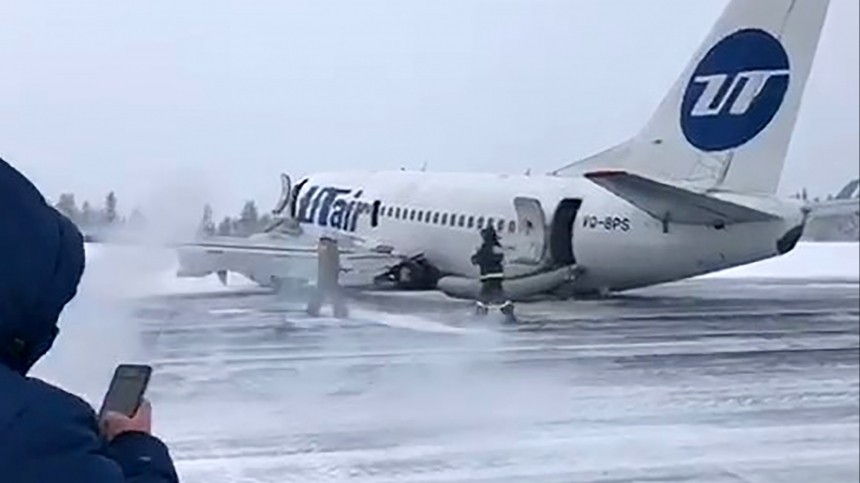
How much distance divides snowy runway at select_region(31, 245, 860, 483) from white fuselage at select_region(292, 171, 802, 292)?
0.50 feet

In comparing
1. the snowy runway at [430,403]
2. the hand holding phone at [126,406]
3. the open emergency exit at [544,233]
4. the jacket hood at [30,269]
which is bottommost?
the snowy runway at [430,403]

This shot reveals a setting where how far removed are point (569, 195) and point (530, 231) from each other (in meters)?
0.39

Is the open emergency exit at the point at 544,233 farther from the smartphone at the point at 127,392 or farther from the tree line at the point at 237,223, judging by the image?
the smartphone at the point at 127,392

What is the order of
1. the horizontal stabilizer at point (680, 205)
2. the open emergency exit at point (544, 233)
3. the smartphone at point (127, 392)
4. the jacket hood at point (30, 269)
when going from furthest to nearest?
the horizontal stabilizer at point (680, 205) → the open emergency exit at point (544, 233) → the smartphone at point (127, 392) → the jacket hood at point (30, 269)

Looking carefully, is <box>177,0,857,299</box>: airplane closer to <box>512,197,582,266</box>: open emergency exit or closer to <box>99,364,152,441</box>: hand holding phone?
<box>512,197,582,266</box>: open emergency exit

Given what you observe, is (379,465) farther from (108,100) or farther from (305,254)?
(108,100)

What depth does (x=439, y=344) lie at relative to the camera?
5.65ft

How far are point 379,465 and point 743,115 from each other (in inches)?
35.3

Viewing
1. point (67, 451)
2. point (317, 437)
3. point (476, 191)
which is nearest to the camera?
point (67, 451)

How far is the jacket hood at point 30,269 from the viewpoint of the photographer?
2.20 ft

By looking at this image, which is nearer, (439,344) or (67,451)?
(67,451)

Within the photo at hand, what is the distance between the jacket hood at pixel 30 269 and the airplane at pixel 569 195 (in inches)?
24.5

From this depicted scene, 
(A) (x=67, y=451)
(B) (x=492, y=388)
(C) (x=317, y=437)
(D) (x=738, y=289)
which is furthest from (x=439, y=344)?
(D) (x=738, y=289)

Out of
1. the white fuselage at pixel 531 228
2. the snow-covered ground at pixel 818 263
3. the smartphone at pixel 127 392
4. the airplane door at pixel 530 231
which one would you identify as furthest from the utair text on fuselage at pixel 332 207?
the snow-covered ground at pixel 818 263
